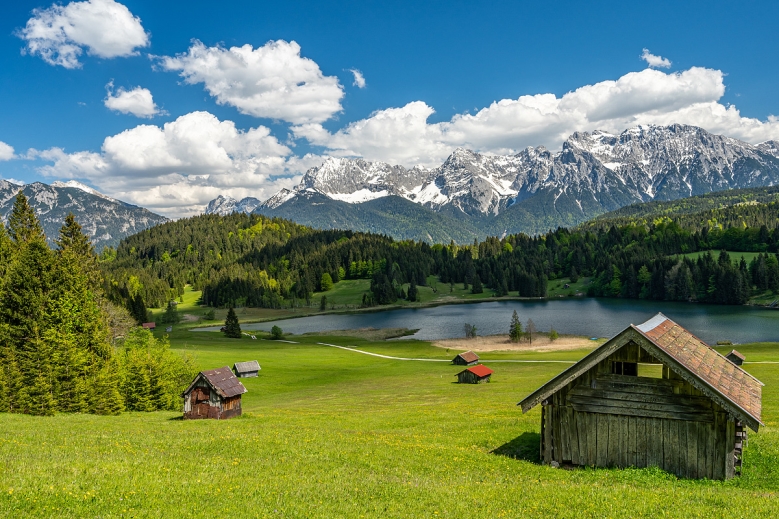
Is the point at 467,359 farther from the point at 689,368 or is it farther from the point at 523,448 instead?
the point at 689,368

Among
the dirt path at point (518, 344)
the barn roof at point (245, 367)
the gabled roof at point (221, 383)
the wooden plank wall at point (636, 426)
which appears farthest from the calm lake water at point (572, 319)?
the wooden plank wall at point (636, 426)

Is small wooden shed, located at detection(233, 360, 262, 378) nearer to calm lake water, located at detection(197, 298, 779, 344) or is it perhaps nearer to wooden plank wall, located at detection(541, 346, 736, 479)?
wooden plank wall, located at detection(541, 346, 736, 479)

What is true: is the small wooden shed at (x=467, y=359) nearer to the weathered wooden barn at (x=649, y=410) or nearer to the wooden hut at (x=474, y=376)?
the wooden hut at (x=474, y=376)

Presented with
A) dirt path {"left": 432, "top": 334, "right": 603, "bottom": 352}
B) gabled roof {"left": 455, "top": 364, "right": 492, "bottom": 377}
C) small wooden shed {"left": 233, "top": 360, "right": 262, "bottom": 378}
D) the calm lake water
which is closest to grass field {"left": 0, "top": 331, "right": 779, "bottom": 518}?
gabled roof {"left": 455, "top": 364, "right": 492, "bottom": 377}

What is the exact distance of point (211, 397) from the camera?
4328cm

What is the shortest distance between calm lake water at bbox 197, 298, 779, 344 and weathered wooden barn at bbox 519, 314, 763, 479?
285 feet

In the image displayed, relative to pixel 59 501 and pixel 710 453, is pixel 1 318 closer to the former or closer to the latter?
pixel 59 501

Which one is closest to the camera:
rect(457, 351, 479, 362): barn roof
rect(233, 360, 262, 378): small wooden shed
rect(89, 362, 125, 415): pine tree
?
rect(89, 362, 125, 415): pine tree

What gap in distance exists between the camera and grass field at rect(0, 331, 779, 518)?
528 inches

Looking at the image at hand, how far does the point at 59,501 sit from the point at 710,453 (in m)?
20.8

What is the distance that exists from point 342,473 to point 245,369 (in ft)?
182

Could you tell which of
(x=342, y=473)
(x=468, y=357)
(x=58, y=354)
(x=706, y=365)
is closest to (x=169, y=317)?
(x=468, y=357)

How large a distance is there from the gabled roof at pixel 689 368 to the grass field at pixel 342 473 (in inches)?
101

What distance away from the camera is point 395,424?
33.6m
